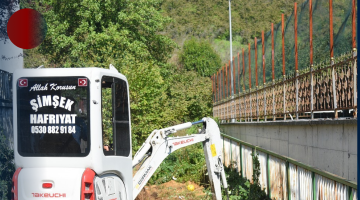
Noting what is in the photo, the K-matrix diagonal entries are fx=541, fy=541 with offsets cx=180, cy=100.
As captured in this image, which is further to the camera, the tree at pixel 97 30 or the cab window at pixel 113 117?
the tree at pixel 97 30

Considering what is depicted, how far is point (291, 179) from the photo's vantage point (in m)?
10.2

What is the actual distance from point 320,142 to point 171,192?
30.0 feet

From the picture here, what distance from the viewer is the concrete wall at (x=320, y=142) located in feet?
29.5

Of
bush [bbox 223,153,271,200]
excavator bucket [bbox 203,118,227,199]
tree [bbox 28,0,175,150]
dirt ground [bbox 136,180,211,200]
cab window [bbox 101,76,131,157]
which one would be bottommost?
dirt ground [bbox 136,180,211,200]

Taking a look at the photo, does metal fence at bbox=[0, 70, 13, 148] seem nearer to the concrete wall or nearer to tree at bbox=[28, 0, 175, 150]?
the concrete wall

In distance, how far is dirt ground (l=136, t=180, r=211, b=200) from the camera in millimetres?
17812

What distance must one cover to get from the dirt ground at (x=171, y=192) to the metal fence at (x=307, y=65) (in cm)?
337

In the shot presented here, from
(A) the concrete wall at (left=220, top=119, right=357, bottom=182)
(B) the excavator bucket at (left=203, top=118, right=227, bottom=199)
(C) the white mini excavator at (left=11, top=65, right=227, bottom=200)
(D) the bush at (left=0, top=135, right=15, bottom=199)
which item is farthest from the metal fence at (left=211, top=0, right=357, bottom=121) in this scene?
(D) the bush at (left=0, top=135, right=15, bottom=199)

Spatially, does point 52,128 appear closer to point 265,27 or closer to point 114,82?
point 114,82

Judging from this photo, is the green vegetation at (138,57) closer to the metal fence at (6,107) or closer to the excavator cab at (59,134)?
the excavator cab at (59,134)

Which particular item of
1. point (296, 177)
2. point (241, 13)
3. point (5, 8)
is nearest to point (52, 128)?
point (296, 177)

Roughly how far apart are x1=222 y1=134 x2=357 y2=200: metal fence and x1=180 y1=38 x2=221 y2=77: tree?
2174 inches

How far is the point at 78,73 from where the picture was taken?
9.23 m

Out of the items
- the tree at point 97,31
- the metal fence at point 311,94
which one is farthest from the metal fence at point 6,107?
the tree at point 97,31
